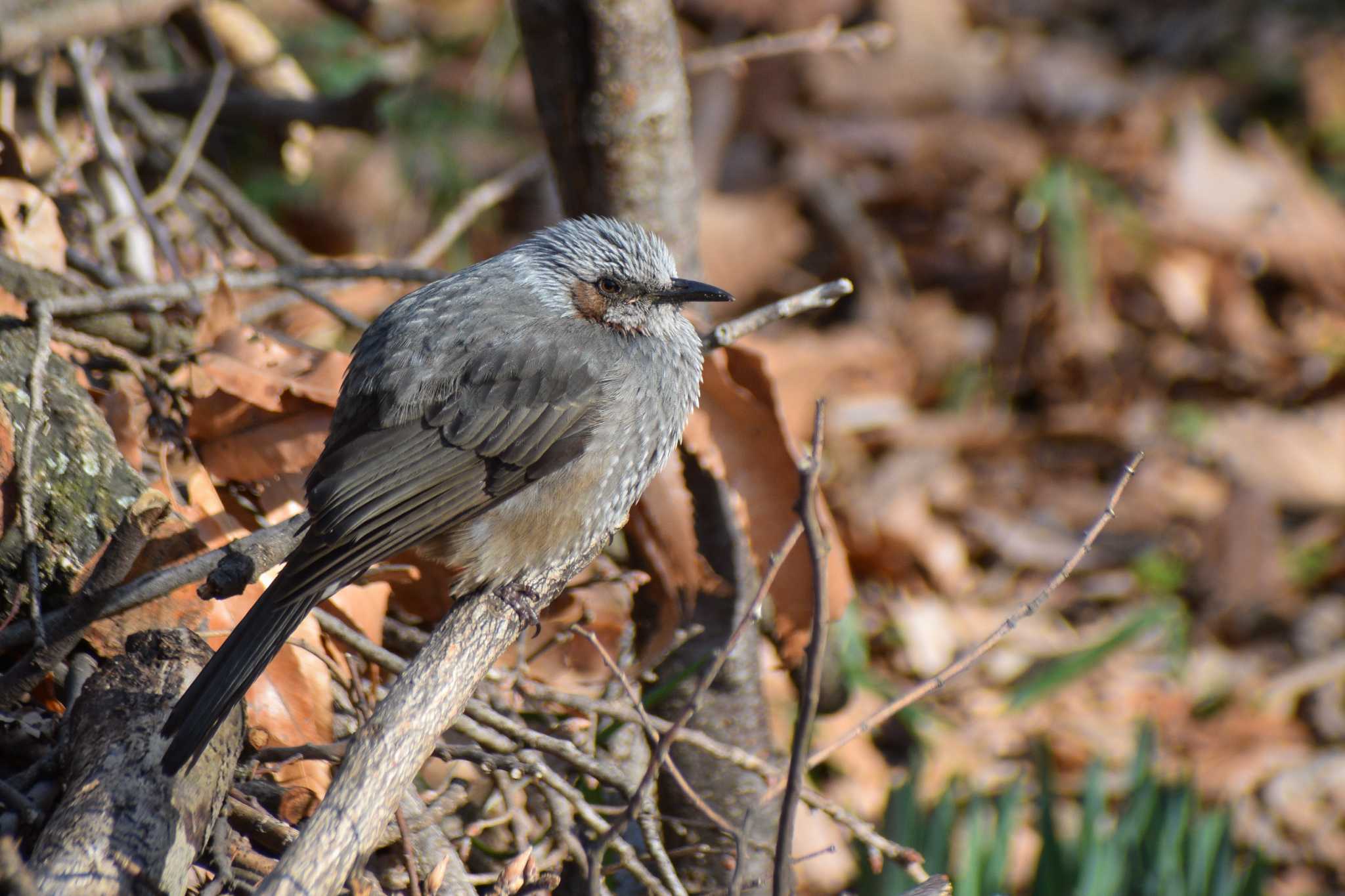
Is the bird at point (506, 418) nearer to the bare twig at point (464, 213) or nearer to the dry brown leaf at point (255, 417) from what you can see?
the dry brown leaf at point (255, 417)

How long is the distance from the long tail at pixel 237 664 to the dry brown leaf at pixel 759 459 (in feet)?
3.64

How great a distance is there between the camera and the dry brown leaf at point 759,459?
10.4 ft

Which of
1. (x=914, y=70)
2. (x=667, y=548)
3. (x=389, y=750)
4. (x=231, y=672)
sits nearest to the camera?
(x=389, y=750)

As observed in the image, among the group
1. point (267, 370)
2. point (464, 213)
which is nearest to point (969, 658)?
point (267, 370)

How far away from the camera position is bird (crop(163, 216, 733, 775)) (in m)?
2.77

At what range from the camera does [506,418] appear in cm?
295

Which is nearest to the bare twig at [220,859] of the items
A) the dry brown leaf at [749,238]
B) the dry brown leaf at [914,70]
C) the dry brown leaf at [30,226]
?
the dry brown leaf at [30,226]

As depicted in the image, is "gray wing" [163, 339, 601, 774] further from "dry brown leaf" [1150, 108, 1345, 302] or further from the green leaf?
"dry brown leaf" [1150, 108, 1345, 302]

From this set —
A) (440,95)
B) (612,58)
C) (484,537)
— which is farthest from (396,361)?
(440,95)

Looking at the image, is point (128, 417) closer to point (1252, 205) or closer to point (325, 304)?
point (325, 304)

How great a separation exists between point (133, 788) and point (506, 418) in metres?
1.19

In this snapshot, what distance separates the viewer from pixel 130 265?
399 cm

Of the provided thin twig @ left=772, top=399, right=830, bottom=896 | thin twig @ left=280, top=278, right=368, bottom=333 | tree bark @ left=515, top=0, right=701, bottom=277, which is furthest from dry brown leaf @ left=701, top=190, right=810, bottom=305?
thin twig @ left=772, top=399, right=830, bottom=896

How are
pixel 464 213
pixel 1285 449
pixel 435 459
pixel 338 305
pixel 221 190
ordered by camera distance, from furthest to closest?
pixel 1285 449, pixel 464 213, pixel 221 190, pixel 338 305, pixel 435 459
